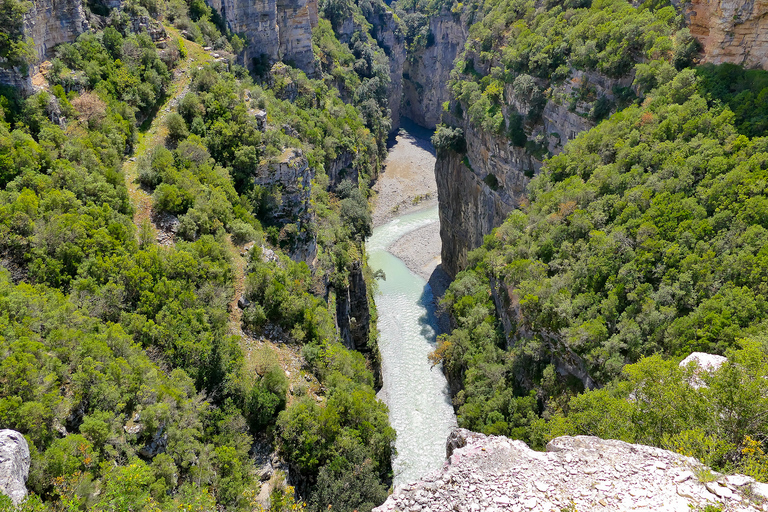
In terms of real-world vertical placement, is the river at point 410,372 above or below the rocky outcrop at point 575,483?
below

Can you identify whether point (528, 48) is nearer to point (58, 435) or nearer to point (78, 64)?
point (78, 64)

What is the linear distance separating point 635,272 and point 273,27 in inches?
1448

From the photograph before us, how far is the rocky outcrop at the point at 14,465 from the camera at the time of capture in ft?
31.7

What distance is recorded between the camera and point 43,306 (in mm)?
14227

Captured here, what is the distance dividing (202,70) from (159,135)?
583cm

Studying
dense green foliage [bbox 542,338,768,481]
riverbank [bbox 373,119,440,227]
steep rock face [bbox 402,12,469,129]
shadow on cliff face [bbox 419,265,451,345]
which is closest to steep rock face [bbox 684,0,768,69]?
dense green foliage [bbox 542,338,768,481]

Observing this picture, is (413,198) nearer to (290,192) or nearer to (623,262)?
(290,192)

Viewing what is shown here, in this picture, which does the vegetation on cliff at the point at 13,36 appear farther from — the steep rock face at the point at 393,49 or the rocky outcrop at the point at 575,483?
the steep rock face at the point at 393,49

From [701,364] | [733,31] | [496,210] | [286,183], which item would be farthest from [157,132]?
[733,31]

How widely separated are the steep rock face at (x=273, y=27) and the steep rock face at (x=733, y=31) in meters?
32.0

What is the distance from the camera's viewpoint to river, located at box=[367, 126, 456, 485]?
3025 centimetres

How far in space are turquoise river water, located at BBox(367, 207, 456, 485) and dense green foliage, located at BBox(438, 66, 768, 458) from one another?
16.5 ft

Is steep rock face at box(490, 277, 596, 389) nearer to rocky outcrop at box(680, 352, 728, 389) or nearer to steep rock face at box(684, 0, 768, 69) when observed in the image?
rocky outcrop at box(680, 352, 728, 389)

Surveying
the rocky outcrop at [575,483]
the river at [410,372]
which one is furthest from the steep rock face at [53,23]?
the river at [410,372]
